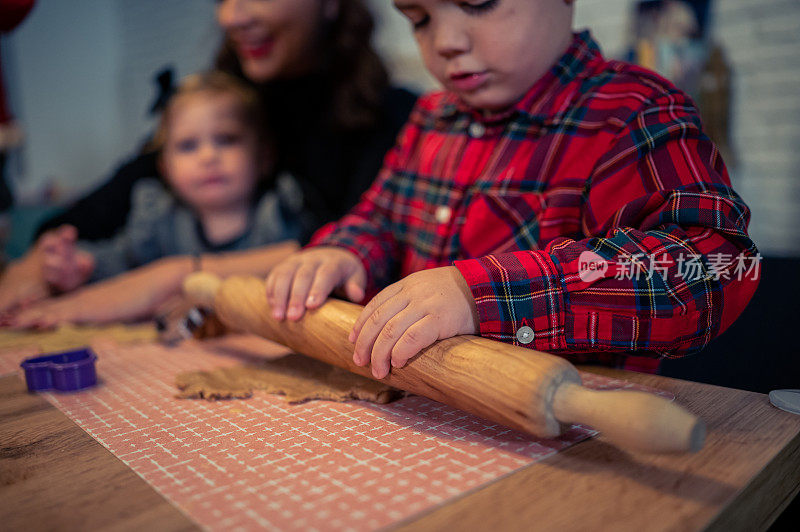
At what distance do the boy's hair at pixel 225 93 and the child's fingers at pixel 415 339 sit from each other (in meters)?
0.85

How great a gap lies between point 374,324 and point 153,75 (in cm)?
277

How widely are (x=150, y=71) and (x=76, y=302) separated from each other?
2.44m

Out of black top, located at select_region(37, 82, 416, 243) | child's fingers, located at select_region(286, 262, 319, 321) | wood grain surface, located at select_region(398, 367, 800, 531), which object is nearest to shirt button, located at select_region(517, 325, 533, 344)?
wood grain surface, located at select_region(398, 367, 800, 531)

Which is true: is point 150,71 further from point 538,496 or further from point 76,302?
point 538,496

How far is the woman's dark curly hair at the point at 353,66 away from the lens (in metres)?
1.15

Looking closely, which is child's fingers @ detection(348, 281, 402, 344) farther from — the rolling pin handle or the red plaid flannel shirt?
the rolling pin handle

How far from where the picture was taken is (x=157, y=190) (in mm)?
1308

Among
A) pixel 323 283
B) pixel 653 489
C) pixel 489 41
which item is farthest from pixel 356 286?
pixel 653 489

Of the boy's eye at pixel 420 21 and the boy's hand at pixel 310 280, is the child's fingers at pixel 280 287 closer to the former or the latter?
the boy's hand at pixel 310 280

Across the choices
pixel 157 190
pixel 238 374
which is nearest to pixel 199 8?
pixel 157 190

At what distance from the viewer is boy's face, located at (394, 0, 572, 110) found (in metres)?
0.61

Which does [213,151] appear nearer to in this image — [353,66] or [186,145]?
[186,145]

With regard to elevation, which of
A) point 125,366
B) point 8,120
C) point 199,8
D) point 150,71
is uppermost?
point 199,8

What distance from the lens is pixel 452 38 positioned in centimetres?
62
